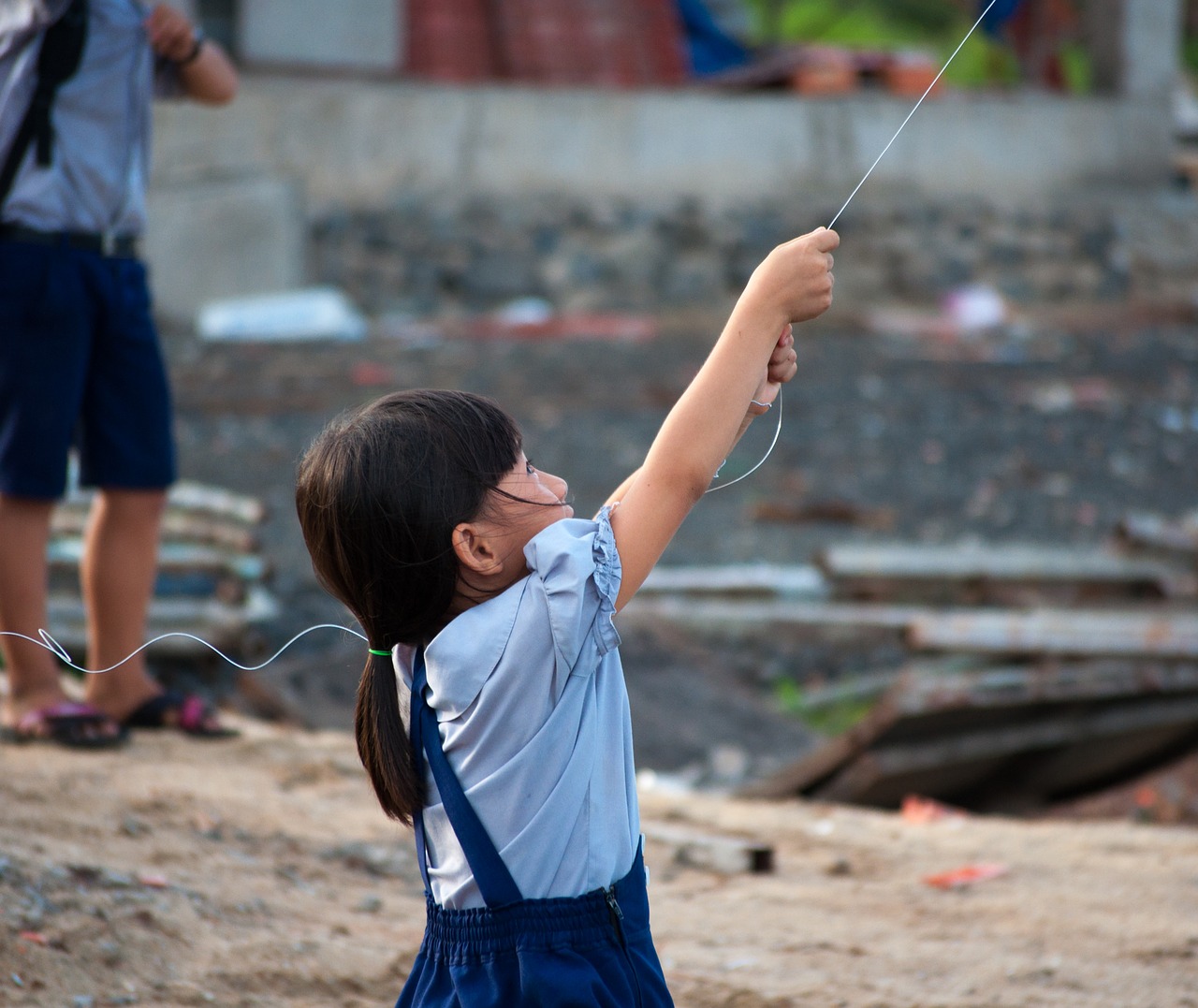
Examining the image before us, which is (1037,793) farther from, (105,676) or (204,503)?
A: (204,503)

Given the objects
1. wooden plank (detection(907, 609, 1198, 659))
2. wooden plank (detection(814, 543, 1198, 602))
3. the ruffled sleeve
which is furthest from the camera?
wooden plank (detection(814, 543, 1198, 602))

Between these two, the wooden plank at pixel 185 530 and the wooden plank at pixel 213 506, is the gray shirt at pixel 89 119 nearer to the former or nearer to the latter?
the wooden plank at pixel 185 530

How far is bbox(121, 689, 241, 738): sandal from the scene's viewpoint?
11.7ft

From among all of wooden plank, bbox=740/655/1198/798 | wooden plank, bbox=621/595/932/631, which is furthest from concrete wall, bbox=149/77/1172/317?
wooden plank, bbox=740/655/1198/798

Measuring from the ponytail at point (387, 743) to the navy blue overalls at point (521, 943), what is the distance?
0.03 metres

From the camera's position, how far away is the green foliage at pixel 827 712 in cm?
496

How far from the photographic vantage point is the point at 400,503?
1.63 m

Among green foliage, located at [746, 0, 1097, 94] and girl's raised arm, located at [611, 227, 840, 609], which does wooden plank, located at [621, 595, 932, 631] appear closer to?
girl's raised arm, located at [611, 227, 840, 609]

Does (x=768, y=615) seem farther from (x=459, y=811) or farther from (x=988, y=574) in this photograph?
(x=459, y=811)

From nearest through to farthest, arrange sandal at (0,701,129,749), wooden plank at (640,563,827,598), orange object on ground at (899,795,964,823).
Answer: sandal at (0,701,129,749), orange object on ground at (899,795,964,823), wooden plank at (640,563,827,598)

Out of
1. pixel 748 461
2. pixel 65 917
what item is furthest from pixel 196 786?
pixel 748 461

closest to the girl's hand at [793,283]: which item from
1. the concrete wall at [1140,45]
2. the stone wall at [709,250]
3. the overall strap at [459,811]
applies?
the overall strap at [459,811]

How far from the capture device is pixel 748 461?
7.72 m

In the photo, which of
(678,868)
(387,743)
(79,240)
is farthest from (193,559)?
(387,743)
